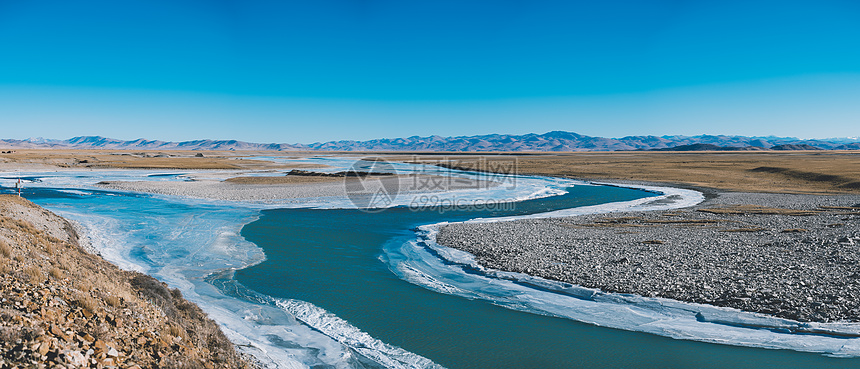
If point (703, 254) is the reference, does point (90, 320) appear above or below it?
above

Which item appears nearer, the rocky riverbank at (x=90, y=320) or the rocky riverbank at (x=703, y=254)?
the rocky riverbank at (x=90, y=320)

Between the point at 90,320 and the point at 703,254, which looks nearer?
the point at 90,320

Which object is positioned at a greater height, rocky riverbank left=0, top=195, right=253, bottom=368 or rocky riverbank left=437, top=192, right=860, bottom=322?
rocky riverbank left=0, top=195, right=253, bottom=368

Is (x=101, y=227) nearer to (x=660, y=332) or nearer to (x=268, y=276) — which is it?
(x=268, y=276)

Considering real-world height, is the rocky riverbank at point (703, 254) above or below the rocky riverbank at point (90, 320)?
below

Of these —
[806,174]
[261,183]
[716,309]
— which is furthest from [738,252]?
[806,174]
